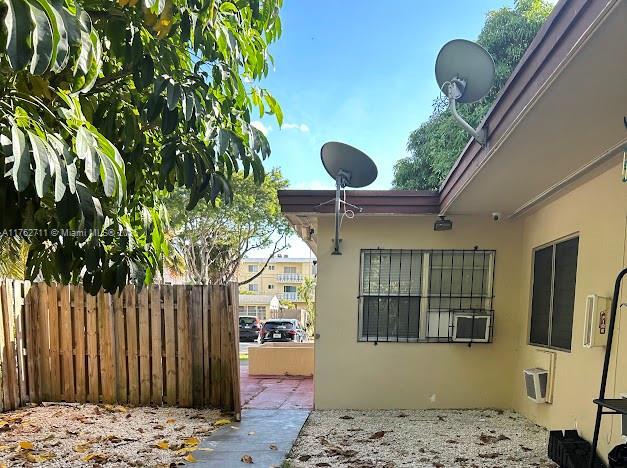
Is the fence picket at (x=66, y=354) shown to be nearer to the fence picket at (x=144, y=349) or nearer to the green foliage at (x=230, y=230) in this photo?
the fence picket at (x=144, y=349)

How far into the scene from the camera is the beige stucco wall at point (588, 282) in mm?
3391

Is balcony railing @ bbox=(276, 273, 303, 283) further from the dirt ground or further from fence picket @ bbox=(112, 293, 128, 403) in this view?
the dirt ground

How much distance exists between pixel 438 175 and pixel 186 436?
8.69m

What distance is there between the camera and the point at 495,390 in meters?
5.45

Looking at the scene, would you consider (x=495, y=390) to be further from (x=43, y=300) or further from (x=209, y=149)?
(x=43, y=300)

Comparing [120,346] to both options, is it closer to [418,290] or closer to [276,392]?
[276,392]

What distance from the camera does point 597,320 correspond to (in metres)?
3.50

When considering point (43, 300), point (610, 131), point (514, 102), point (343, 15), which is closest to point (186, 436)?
point (43, 300)

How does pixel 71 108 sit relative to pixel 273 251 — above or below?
above

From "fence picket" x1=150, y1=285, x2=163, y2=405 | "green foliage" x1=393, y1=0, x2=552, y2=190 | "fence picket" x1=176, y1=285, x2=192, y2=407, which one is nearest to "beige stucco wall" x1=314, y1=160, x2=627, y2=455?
"fence picket" x1=176, y1=285, x2=192, y2=407

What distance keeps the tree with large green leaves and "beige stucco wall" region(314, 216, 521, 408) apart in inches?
123

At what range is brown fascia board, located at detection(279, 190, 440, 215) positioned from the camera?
5230 mm

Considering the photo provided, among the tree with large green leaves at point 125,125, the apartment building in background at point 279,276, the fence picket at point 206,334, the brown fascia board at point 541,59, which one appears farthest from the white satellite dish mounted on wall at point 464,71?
the apartment building in background at point 279,276

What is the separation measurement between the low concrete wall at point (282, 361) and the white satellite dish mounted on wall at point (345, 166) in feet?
12.1
